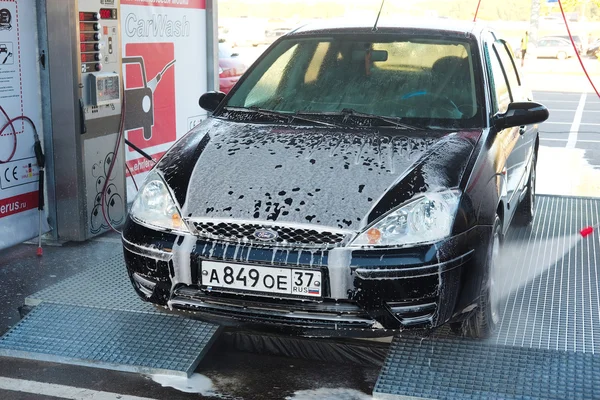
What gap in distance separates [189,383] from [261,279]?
75 centimetres

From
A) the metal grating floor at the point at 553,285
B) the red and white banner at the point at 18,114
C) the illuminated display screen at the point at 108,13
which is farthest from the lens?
the illuminated display screen at the point at 108,13

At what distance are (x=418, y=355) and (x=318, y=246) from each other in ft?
2.88

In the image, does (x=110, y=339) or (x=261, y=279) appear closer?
(x=261, y=279)

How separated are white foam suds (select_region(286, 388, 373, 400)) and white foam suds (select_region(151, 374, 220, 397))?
0.38 m

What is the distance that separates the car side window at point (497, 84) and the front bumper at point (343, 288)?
1241mm

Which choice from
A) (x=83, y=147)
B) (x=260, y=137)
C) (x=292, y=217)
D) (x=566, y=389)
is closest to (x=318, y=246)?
(x=292, y=217)

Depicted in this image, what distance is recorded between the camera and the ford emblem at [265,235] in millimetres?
3485

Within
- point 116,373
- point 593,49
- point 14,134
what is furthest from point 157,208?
point 593,49

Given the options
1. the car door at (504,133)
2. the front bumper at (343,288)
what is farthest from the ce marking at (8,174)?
the car door at (504,133)

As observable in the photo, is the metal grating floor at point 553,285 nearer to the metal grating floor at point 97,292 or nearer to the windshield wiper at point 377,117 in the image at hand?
A: the windshield wiper at point 377,117

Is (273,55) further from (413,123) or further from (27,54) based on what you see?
(27,54)

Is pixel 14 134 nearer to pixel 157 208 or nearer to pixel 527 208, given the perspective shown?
pixel 157 208

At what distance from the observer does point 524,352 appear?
155 inches

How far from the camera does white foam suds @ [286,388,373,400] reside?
12.3ft
